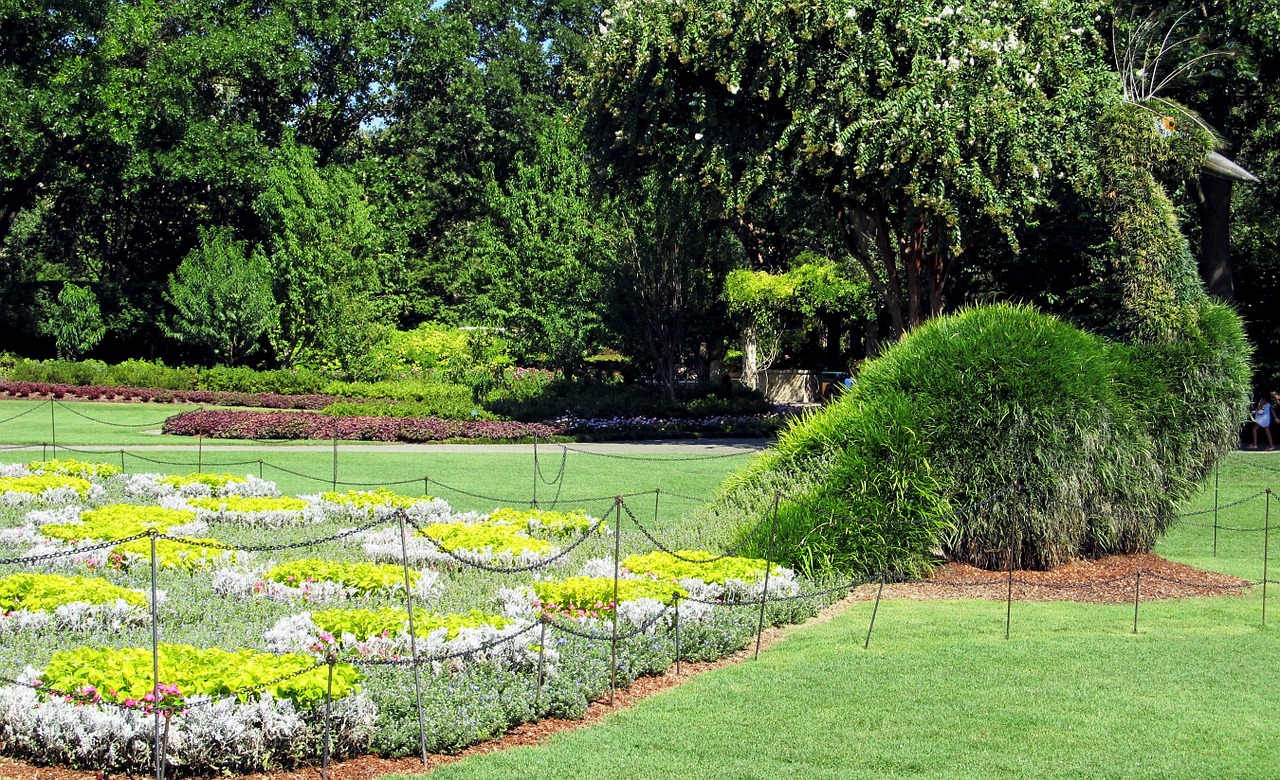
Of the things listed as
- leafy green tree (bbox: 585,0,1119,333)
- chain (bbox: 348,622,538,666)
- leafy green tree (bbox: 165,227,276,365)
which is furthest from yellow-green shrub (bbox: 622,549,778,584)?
leafy green tree (bbox: 165,227,276,365)

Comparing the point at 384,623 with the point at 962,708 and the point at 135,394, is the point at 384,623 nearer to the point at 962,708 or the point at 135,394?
the point at 962,708

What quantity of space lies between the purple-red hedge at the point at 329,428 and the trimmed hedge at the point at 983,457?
1272 centimetres

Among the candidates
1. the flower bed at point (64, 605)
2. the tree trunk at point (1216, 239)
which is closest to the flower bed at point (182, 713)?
the flower bed at point (64, 605)

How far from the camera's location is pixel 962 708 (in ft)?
23.0

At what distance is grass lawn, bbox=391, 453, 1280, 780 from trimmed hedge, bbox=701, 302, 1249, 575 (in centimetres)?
129

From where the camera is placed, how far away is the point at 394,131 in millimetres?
44875

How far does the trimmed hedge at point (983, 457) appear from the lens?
1081 cm

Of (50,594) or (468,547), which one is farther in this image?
(468,547)

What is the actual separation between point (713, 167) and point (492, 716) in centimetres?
1569

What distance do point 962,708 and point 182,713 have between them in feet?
14.6

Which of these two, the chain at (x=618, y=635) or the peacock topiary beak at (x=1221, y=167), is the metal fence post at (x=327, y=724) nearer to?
the chain at (x=618, y=635)

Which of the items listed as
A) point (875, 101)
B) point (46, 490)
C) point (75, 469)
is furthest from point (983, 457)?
point (75, 469)

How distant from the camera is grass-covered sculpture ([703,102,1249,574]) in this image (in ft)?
35.6

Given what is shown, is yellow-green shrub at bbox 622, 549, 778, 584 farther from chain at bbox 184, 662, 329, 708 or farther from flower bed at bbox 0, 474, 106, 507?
flower bed at bbox 0, 474, 106, 507
